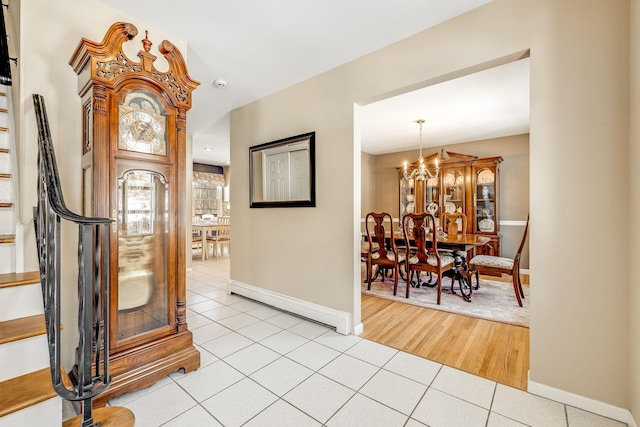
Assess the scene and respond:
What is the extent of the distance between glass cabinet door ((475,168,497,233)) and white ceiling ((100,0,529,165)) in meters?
1.17

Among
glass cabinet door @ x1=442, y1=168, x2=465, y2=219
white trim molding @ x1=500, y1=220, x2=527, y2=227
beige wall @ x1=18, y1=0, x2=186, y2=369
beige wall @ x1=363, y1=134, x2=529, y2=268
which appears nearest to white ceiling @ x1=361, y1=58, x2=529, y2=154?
beige wall @ x1=363, y1=134, x2=529, y2=268

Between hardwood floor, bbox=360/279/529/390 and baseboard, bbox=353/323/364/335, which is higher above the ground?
baseboard, bbox=353/323/364/335

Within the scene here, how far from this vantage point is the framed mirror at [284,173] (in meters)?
2.90

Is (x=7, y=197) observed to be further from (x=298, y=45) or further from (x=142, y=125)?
(x=298, y=45)

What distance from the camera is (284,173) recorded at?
3174 millimetres

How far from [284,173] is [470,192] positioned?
3852 mm

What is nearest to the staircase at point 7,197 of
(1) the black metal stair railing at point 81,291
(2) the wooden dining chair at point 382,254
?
(1) the black metal stair railing at point 81,291

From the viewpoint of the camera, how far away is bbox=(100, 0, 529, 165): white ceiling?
1.96 metres

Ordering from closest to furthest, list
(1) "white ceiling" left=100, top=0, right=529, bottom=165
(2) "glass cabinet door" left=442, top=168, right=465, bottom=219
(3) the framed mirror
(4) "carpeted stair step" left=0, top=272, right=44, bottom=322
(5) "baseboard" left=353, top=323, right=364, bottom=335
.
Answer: (4) "carpeted stair step" left=0, top=272, right=44, bottom=322
(1) "white ceiling" left=100, top=0, right=529, bottom=165
(5) "baseboard" left=353, top=323, right=364, bottom=335
(3) the framed mirror
(2) "glass cabinet door" left=442, top=168, right=465, bottom=219

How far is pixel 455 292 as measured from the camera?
3822 mm

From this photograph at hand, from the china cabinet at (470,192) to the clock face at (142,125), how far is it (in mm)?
4517

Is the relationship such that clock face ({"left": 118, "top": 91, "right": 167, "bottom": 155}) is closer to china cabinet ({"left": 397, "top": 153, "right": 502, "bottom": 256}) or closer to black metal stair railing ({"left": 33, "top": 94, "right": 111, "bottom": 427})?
black metal stair railing ({"left": 33, "top": 94, "right": 111, "bottom": 427})

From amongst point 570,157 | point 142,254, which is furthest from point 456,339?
point 142,254

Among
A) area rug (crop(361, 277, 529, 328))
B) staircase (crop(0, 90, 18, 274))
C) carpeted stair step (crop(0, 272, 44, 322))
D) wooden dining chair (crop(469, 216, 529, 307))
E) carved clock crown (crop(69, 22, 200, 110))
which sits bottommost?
area rug (crop(361, 277, 529, 328))
